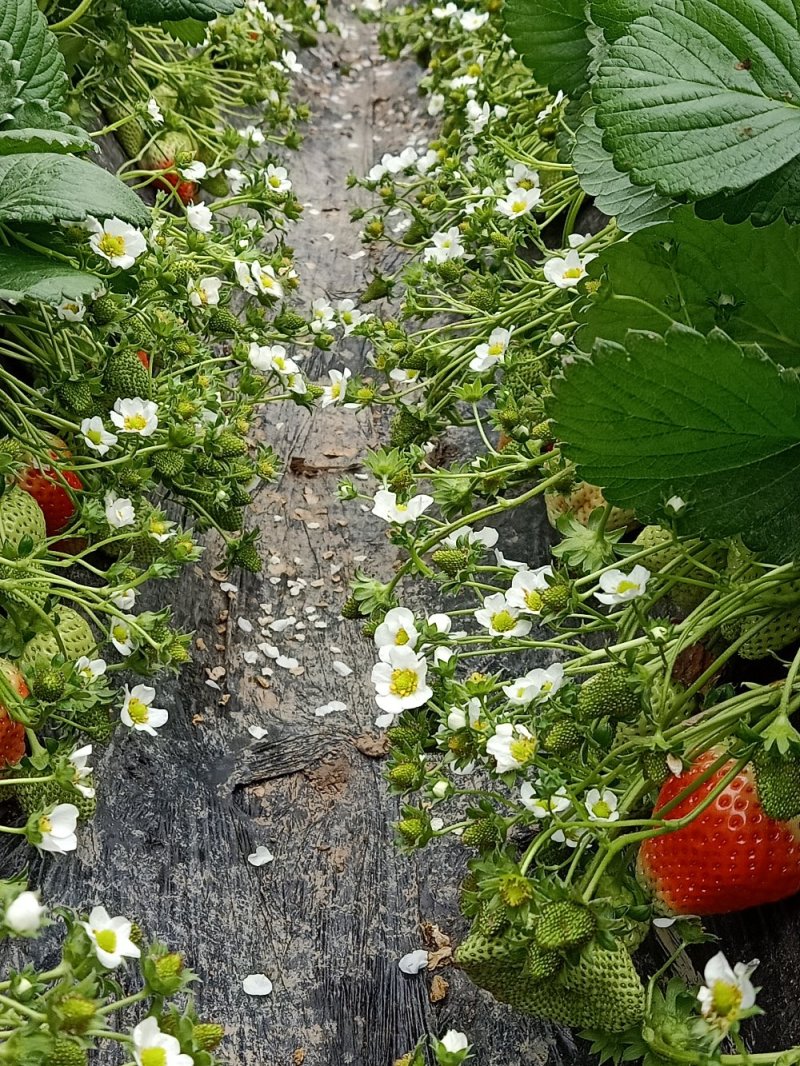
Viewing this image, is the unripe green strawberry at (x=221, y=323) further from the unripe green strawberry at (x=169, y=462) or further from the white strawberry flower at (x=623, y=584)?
the white strawberry flower at (x=623, y=584)

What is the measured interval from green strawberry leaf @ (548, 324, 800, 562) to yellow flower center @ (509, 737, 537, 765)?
0.54 ft

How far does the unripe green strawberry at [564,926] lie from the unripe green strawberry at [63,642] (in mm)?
409

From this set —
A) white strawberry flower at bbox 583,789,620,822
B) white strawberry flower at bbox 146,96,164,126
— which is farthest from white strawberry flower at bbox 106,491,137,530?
white strawberry flower at bbox 146,96,164,126

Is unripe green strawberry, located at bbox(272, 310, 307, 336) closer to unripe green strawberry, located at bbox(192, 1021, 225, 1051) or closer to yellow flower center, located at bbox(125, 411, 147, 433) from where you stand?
yellow flower center, located at bbox(125, 411, 147, 433)

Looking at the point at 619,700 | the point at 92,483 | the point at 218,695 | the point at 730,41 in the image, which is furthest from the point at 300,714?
the point at 730,41

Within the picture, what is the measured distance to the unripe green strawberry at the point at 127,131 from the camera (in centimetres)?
151

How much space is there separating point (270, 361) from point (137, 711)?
44cm

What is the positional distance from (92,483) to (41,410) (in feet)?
0.29

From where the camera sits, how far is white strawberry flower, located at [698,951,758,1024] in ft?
1.91

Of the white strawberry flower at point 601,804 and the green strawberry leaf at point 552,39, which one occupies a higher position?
the green strawberry leaf at point 552,39

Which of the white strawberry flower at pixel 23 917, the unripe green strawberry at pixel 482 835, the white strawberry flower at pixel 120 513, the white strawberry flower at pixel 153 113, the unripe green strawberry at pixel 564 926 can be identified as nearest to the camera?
the white strawberry flower at pixel 23 917

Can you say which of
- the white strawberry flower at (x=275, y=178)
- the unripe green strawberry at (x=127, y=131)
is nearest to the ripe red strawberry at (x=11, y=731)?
the white strawberry flower at (x=275, y=178)

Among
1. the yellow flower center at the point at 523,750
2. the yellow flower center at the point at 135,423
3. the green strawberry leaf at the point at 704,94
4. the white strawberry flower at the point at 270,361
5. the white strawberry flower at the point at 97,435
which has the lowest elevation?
the white strawberry flower at the point at 270,361

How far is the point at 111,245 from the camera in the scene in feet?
3.27
